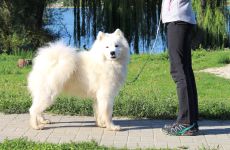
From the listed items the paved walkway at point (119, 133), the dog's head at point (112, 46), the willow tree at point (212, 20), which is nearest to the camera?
the paved walkway at point (119, 133)

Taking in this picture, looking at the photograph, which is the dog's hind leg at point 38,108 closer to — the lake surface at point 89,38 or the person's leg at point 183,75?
the person's leg at point 183,75

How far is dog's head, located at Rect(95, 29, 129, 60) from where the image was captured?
21.9ft

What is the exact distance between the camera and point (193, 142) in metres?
6.03

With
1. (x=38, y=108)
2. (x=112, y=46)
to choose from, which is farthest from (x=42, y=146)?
(x=112, y=46)

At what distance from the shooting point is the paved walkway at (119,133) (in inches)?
235

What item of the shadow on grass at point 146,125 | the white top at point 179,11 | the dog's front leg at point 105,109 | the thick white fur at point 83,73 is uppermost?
the white top at point 179,11

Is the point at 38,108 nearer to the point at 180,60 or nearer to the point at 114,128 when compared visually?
the point at 114,128

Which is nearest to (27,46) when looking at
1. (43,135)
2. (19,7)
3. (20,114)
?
(19,7)

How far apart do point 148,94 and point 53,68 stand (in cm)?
300

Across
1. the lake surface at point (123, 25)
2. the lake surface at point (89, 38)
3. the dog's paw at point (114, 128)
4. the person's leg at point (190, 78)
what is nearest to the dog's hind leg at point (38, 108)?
the dog's paw at point (114, 128)

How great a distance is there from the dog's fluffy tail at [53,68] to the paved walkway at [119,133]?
0.60m

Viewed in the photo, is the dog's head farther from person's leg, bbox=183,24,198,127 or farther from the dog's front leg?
person's leg, bbox=183,24,198,127

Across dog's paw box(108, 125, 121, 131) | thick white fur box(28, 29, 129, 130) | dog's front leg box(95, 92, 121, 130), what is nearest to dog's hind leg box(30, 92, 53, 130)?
thick white fur box(28, 29, 129, 130)

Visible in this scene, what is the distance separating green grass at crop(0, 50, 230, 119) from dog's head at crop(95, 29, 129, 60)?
1.19m
